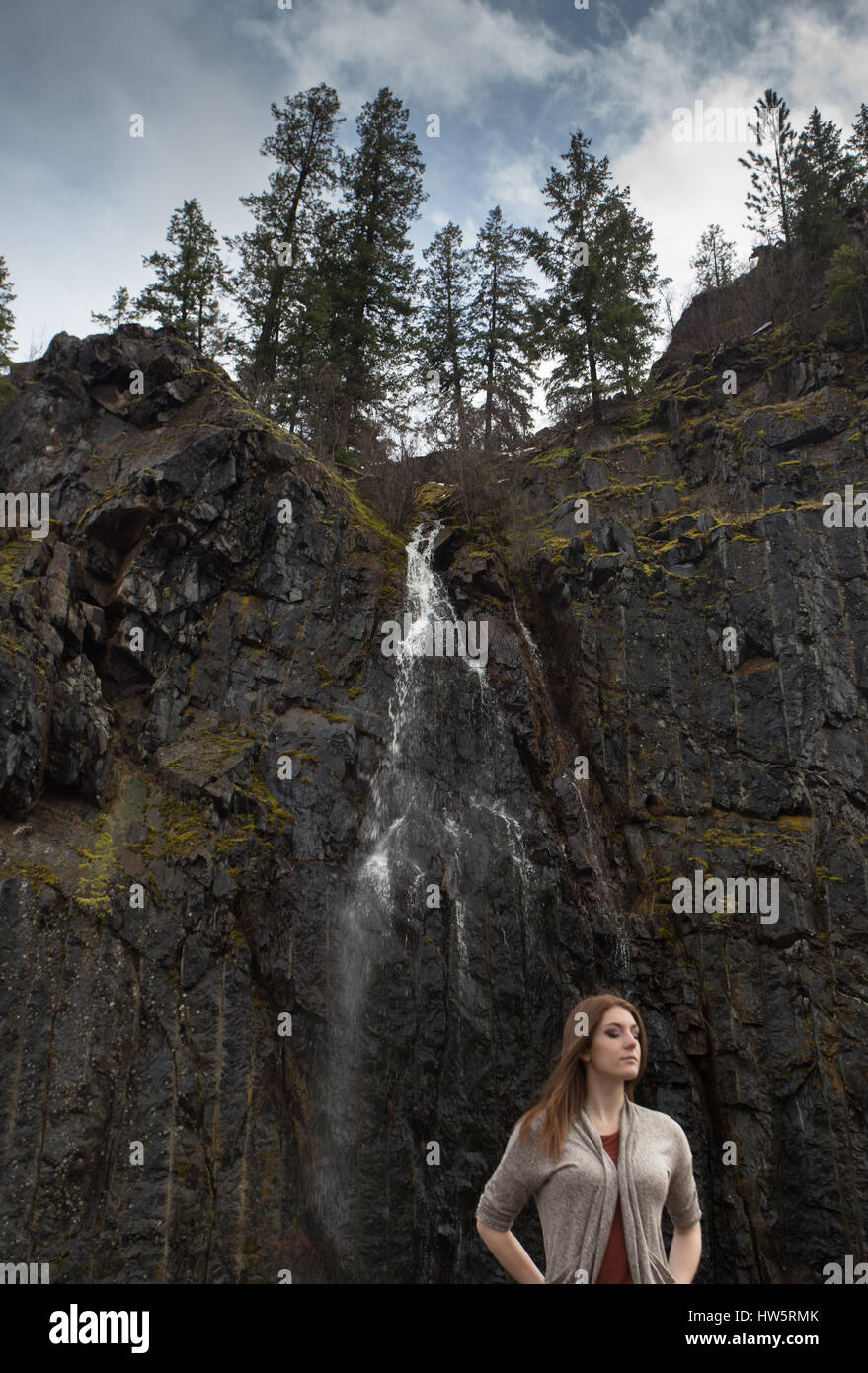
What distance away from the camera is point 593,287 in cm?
2612

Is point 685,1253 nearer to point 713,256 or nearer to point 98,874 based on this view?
point 98,874

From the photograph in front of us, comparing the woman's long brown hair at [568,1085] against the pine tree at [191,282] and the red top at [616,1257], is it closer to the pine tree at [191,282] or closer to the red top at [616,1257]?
the red top at [616,1257]

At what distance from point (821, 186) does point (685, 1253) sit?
35.4m

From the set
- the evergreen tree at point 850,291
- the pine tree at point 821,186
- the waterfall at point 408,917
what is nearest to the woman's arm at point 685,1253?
the waterfall at point 408,917

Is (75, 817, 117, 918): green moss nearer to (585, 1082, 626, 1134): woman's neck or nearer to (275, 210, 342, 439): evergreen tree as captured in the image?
(585, 1082, 626, 1134): woman's neck

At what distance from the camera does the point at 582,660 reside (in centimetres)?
1803

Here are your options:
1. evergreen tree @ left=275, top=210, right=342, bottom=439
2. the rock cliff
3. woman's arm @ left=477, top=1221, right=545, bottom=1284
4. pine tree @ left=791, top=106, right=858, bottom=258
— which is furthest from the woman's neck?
pine tree @ left=791, top=106, right=858, bottom=258

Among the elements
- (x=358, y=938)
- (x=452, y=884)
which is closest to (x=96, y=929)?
(x=358, y=938)

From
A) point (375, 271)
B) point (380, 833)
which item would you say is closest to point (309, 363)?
point (375, 271)

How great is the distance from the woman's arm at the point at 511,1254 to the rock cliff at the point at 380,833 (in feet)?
33.4

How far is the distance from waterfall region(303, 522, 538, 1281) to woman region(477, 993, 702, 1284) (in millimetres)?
10690

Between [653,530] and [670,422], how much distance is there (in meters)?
5.15

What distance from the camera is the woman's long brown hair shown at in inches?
122

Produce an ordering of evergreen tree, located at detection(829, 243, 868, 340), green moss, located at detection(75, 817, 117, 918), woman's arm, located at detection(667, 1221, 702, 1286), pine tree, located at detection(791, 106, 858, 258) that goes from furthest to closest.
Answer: pine tree, located at detection(791, 106, 858, 258), evergreen tree, located at detection(829, 243, 868, 340), green moss, located at detection(75, 817, 117, 918), woman's arm, located at detection(667, 1221, 702, 1286)
